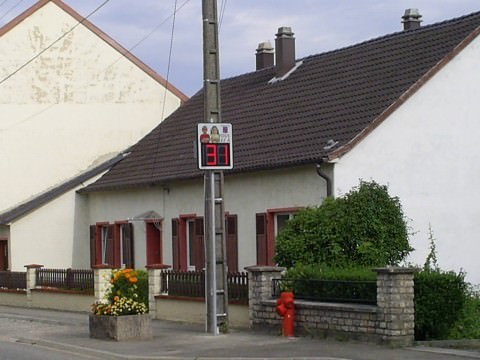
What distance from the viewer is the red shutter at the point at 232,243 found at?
27844 mm

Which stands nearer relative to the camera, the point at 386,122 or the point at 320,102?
the point at 386,122

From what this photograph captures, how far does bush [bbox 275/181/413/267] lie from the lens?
2192 centimetres

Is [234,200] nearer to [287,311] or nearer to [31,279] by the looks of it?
[31,279]

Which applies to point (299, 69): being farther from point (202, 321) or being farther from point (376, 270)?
point (376, 270)

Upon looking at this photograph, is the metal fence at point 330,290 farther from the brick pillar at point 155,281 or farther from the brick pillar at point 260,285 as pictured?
the brick pillar at point 155,281

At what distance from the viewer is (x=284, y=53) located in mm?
32656

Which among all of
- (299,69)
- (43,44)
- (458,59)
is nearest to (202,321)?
(458,59)

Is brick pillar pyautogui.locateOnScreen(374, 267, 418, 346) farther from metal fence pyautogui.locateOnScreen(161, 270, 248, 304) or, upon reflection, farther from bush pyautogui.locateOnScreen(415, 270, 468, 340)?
metal fence pyautogui.locateOnScreen(161, 270, 248, 304)

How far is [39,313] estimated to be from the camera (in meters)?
29.2

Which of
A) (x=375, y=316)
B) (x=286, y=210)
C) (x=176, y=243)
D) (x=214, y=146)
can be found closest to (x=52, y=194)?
(x=176, y=243)

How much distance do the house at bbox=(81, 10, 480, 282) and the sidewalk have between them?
14.9 ft

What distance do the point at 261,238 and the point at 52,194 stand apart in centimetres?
1143

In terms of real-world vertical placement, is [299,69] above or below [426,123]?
above

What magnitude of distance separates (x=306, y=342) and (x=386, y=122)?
7861mm
